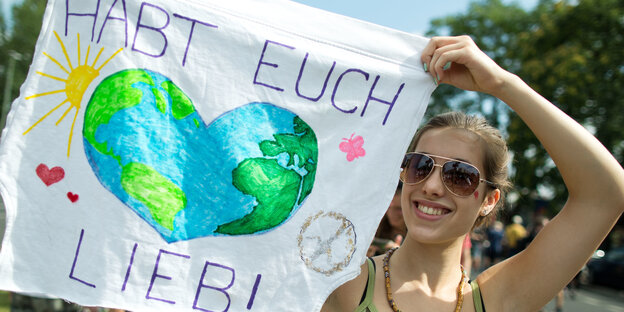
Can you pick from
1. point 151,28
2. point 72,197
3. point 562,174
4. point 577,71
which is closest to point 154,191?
point 72,197

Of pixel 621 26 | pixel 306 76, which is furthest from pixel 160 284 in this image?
pixel 621 26

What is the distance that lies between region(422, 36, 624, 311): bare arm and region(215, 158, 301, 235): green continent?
611mm

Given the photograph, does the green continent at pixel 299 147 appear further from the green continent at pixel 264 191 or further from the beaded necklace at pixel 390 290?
the beaded necklace at pixel 390 290

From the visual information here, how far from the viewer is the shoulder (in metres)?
1.80

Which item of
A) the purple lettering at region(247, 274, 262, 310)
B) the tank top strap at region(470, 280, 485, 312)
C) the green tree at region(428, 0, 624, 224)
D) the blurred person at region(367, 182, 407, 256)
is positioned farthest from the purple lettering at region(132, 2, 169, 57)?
the green tree at region(428, 0, 624, 224)

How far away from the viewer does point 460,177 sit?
6.04 ft

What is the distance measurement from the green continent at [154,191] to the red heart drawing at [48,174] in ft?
0.65

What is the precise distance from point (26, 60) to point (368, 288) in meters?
35.7

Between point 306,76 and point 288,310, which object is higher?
point 306,76

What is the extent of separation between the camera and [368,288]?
1824 mm

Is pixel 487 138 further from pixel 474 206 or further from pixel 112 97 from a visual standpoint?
pixel 112 97

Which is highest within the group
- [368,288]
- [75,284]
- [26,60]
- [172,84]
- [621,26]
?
[621,26]

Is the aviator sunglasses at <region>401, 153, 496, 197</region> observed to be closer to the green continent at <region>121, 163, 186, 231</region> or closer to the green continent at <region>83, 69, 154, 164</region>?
the green continent at <region>121, 163, 186, 231</region>

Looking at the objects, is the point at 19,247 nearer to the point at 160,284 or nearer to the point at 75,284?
the point at 75,284
